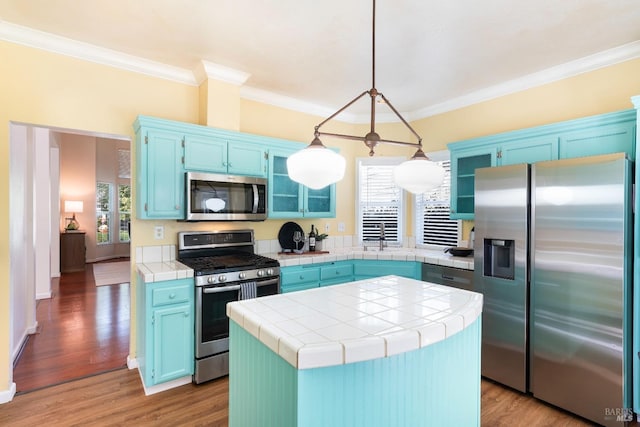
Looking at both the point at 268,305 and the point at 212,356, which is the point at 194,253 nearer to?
the point at 212,356

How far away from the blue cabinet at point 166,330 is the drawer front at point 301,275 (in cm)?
90

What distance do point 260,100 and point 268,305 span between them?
2.73m

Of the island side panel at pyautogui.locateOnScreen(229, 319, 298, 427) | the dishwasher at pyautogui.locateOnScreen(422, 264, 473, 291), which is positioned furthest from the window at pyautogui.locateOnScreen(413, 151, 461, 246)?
the island side panel at pyautogui.locateOnScreen(229, 319, 298, 427)

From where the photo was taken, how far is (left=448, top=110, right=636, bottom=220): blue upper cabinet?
2.50 metres

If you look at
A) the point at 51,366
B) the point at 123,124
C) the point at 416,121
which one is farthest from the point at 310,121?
the point at 51,366

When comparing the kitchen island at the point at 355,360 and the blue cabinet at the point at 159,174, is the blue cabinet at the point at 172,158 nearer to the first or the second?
the blue cabinet at the point at 159,174

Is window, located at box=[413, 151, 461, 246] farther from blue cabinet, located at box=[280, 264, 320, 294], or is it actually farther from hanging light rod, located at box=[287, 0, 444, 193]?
hanging light rod, located at box=[287, 0, 444, 193]

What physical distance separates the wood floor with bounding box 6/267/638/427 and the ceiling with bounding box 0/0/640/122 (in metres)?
2.69

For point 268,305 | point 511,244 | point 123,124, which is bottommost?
point 268,305

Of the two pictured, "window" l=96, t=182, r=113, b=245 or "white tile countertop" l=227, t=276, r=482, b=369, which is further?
"window" l=96, t=182, r=113, b=245

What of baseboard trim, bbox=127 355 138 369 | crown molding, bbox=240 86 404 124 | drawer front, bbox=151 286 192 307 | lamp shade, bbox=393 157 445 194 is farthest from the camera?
crown molding, bbox=240 86 404 124

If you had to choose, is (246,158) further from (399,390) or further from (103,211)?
(103,211)

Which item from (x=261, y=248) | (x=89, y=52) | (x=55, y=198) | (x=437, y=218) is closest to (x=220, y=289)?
(x=261, y=248)

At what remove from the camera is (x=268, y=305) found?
164 centimetres
